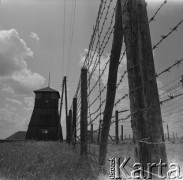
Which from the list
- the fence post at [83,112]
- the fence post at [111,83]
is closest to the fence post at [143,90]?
the fence post at [111,83]

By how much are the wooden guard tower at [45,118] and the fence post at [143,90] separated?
106 feet

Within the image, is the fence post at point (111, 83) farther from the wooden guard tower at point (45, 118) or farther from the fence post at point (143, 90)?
the wooden guard tower at point (45, 118)

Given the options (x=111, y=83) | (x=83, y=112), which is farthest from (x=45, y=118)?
(x=111, y=83)

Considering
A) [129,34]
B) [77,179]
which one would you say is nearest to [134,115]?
[129,34]

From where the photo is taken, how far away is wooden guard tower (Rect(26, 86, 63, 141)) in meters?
34.6

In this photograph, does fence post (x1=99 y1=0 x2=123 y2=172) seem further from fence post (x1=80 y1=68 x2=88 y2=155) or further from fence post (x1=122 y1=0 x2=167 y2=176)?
fence post (x1=80 y1=68 x2=88 y2=155)

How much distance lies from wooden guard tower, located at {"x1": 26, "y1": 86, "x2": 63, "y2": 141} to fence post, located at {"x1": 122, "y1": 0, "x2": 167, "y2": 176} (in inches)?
1267

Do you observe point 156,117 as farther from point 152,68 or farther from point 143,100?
point 152,68

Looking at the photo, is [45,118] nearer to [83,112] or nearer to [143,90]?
[83,112]

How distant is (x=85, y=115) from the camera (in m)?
6.27

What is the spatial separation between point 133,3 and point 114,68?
1350 mm

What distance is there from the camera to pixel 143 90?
87.0 inches

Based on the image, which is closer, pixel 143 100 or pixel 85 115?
pixel 143 100

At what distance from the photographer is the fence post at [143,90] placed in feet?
7.00
